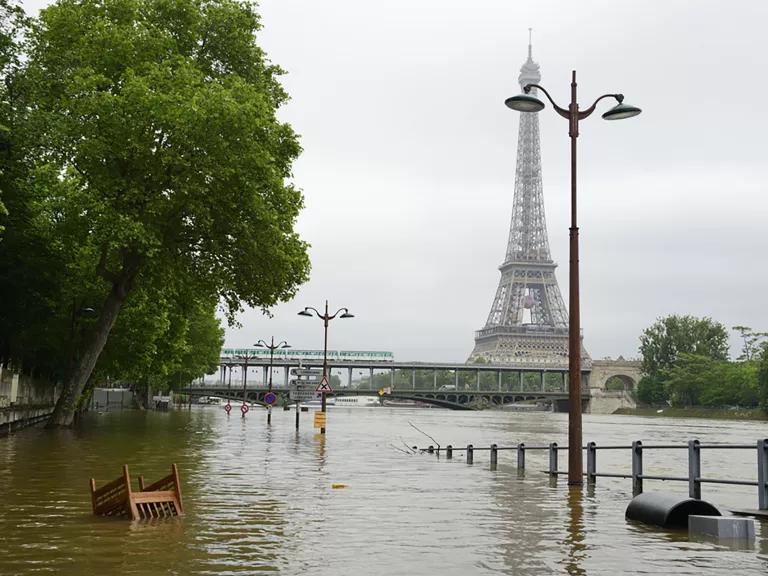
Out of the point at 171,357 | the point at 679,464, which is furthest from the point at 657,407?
the point at 679,464

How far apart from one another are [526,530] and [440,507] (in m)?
2.97

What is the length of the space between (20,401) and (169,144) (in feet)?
70.5

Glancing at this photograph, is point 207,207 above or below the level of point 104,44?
below

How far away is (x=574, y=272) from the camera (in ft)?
60.6

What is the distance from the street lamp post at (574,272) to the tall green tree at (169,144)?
1575 cm

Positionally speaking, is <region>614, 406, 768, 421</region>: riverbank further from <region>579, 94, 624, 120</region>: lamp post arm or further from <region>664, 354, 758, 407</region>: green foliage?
<region>579, 94, 624, 120</region>: lamp post arm

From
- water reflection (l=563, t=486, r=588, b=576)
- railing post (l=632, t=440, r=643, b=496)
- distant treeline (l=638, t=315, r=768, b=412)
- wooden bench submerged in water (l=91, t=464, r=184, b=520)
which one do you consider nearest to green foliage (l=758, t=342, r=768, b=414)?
distant treeline (l=638, t=315, r=768, b=412)

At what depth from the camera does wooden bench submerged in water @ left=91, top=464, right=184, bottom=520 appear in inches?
485

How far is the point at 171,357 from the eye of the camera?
6150 centimetres

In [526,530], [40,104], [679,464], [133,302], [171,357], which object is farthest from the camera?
[171,357]

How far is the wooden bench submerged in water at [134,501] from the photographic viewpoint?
12.3 m

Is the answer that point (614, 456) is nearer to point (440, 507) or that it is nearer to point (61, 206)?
point (61, 206)

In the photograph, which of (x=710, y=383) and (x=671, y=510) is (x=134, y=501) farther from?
(x=710, y=383)

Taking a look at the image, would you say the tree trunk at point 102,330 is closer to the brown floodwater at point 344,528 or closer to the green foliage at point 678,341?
the brown floodwater at point 344,528
